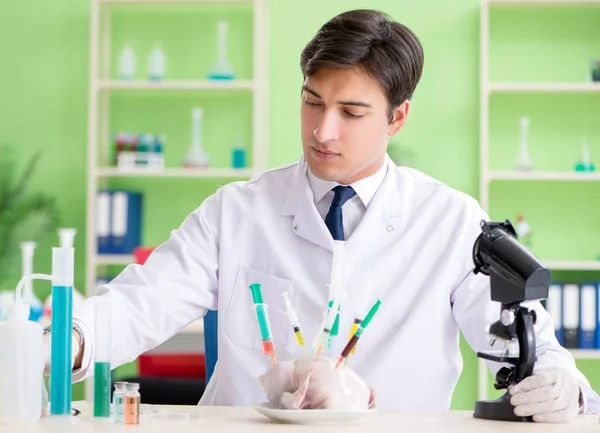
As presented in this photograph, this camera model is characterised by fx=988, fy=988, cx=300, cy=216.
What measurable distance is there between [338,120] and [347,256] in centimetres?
26

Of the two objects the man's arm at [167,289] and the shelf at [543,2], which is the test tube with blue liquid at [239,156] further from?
the man's arm at [167,289]

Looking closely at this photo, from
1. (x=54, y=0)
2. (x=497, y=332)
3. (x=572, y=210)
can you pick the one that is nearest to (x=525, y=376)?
(x=497, y=332)

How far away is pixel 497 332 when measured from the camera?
1.45m

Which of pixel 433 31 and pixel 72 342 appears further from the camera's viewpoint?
pixel 433 31

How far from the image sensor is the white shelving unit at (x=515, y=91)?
4332mm

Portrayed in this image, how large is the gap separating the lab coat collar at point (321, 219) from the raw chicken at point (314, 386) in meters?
0.56

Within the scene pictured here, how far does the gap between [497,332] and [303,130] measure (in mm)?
591

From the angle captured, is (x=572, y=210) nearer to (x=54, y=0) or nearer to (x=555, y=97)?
(x=555, y=97)

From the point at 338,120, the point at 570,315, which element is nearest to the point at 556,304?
the point at 570,315

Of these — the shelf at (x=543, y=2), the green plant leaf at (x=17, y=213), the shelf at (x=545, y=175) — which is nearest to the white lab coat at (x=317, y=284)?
the shelf at (x=545, y=175)

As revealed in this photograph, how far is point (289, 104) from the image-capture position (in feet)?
15.5

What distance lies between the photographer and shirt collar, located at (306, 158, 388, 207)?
1932mm

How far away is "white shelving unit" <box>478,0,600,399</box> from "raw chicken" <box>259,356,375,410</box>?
10.1 ft

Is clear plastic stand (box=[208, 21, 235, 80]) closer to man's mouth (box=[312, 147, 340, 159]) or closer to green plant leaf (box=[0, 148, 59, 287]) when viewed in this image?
green plant leaf (box=[0, 148, 59, 287])
